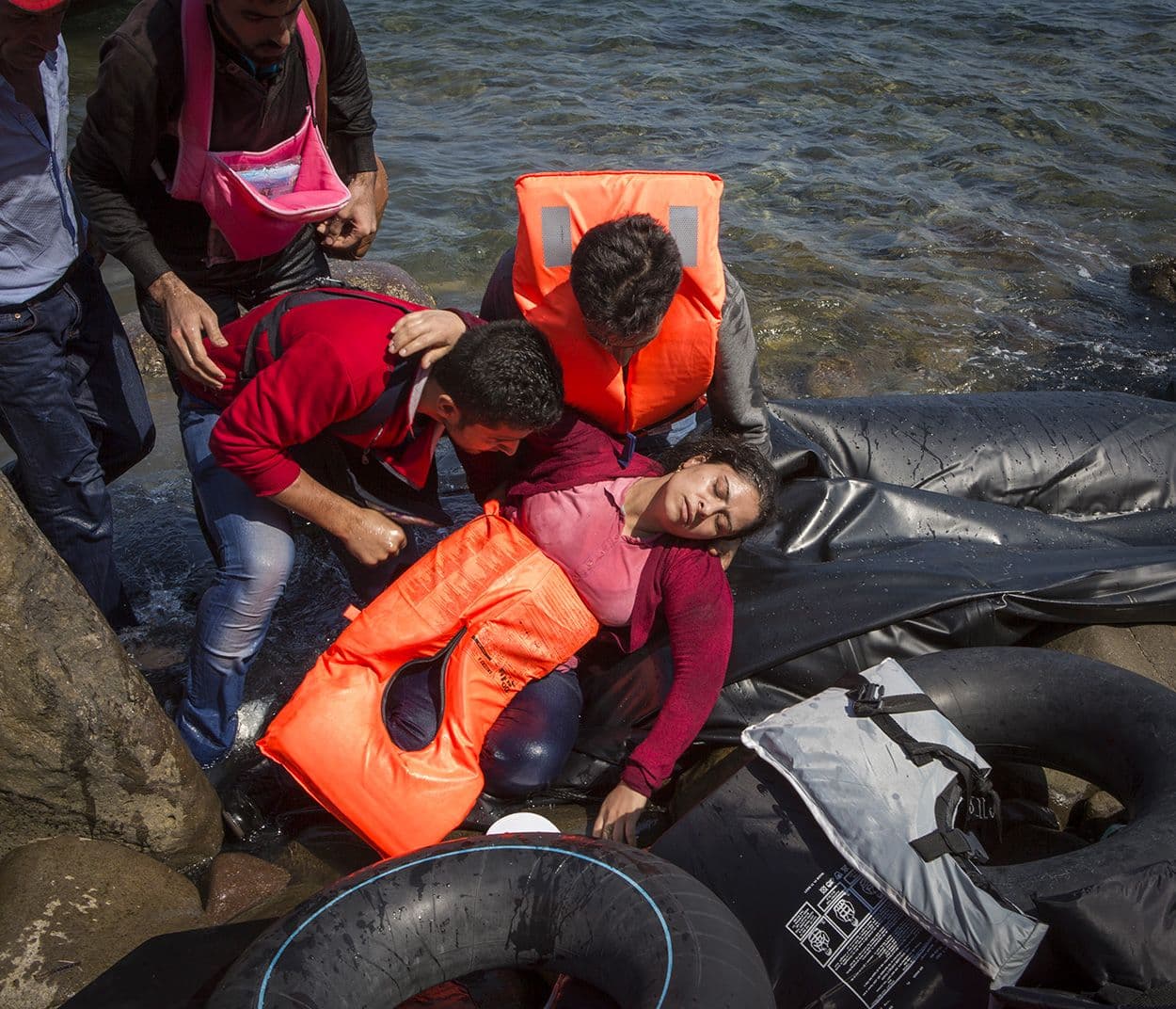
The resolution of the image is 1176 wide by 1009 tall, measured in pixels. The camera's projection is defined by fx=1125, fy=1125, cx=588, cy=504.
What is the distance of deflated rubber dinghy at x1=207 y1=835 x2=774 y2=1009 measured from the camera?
95.5 inches

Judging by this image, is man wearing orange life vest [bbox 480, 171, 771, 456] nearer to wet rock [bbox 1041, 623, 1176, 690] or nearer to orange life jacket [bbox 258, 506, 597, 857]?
orange life jacket [bbox 258, 506, 597, 857]

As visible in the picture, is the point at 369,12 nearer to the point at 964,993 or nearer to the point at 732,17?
the point at 732,17

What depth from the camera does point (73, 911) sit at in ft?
9.56

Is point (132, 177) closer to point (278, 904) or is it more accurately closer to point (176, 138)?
point (176, 138)

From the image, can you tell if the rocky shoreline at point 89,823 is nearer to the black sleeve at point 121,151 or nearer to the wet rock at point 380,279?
the black sleeve at point 121,151

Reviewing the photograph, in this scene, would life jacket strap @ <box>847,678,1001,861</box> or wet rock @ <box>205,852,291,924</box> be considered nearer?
life jacket strap @ <box>847,678,1001,861</box>

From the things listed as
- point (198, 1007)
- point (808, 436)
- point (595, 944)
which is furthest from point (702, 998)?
point (808, 436)

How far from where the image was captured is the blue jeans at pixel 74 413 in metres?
3.46

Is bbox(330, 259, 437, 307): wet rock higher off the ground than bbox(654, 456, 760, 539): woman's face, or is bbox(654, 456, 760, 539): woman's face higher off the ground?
bbox(654, 456, 760, 539): woman's face

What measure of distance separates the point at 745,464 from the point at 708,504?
0.20 metres

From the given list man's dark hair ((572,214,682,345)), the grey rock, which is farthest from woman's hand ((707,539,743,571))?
the grey rock

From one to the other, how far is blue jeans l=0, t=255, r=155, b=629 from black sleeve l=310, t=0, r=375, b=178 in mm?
988

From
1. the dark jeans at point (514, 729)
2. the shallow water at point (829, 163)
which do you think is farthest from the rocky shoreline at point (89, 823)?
the shallow water at point (829, 163)

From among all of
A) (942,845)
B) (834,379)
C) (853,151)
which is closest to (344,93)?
(942,845)
